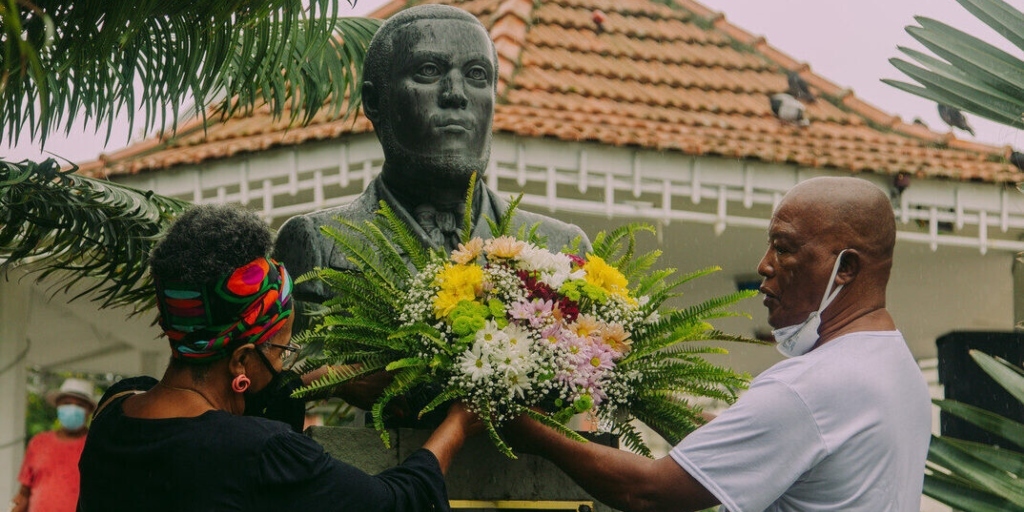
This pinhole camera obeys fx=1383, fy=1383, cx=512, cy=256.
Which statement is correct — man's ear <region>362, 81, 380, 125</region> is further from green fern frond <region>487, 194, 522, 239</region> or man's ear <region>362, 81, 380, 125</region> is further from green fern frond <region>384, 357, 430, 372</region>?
green fern frond <region>384, 357, 430, 372</region>

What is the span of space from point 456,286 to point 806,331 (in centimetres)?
88

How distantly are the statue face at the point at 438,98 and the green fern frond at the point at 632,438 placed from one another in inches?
36.3

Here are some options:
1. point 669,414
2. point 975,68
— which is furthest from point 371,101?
point 975,68

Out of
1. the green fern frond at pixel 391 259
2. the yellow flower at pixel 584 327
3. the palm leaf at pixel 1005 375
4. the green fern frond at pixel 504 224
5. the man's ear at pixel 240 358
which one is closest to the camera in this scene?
the man's ear at pixel 240 358

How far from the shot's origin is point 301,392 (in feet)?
11.5

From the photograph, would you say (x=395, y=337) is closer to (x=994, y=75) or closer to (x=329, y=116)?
(x=994, y=75)

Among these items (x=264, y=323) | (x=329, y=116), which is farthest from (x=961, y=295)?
(x=264, y=323)

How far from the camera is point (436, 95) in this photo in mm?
4105

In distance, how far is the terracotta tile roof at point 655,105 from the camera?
9.53 m

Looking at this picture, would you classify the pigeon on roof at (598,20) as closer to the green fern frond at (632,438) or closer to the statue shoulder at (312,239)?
the statue shoulder at (312,239)

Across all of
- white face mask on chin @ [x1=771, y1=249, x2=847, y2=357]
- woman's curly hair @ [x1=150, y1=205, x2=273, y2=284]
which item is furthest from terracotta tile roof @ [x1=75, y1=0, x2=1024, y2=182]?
woman's curly hair @ [x1=150, y1=205, x2=273, y2=284]

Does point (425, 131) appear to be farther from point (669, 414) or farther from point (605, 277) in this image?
point (669, 414)

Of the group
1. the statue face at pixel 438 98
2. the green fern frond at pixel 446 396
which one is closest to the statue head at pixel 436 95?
the statue face at pixel 438 98

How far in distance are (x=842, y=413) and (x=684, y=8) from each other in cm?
985
